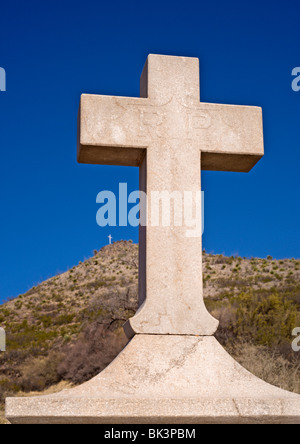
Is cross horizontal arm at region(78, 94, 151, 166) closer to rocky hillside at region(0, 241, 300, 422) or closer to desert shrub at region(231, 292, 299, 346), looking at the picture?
rocky hillside at region(0, 241, 300, 422)

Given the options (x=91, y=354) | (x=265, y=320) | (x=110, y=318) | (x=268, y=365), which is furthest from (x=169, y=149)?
(x=110, y=318)

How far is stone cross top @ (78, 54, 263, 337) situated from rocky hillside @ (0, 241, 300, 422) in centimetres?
954

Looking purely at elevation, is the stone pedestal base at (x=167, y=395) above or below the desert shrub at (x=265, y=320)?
above

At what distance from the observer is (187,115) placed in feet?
14.3

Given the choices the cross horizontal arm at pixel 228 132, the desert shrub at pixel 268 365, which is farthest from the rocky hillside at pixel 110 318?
the cross horizontal arm at pixel 228 132

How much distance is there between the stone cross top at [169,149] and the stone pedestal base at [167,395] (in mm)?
153

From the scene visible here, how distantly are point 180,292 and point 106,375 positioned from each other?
2.56 feet

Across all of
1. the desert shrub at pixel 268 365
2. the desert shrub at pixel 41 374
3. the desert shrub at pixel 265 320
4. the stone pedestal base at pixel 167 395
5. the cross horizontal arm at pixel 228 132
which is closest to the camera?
the stone pedestal base at pixel 167 395

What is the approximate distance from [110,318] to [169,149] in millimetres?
17386

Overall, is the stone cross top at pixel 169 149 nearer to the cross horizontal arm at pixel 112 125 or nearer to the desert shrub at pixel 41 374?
the cross horizontal arm at pixel 112 125

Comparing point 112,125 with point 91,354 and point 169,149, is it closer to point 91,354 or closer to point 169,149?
point 169,149

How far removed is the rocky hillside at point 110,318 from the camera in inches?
660

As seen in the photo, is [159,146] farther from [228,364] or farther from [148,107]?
[228,364]

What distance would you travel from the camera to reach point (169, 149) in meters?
4.23
